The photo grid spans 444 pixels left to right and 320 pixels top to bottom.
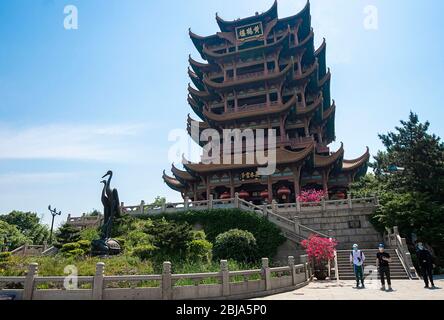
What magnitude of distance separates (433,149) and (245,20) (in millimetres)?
24210

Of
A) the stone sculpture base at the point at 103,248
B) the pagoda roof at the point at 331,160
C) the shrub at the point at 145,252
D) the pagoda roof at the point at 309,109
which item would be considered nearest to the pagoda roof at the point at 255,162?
the pagoda roof at the point at 331,160

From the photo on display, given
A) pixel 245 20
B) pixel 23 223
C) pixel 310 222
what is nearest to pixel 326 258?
pixel 310 222

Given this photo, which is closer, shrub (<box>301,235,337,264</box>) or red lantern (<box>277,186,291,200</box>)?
shrub (<box>301,235,337,264</box>)

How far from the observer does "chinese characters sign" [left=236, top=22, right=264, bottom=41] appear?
32.9 m

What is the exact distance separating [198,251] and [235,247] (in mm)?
1901

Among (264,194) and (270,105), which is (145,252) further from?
(270,105)

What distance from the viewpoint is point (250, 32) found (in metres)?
33.3

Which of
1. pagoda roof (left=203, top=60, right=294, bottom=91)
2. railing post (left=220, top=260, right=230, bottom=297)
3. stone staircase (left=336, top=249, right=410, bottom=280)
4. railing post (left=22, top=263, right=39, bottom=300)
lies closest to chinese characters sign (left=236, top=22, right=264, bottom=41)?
pagoda roof (left=203, top=60, right=294, bottom=91)

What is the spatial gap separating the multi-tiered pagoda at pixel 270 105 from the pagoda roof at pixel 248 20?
0.33ft

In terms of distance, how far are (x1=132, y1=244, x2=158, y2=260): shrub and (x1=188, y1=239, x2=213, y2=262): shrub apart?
167 centimetres

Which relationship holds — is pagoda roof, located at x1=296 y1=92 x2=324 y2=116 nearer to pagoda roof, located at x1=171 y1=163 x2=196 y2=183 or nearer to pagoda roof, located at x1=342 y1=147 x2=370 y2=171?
pagoda roof, located at x1=342 y1=147 x2=370 y2=171
